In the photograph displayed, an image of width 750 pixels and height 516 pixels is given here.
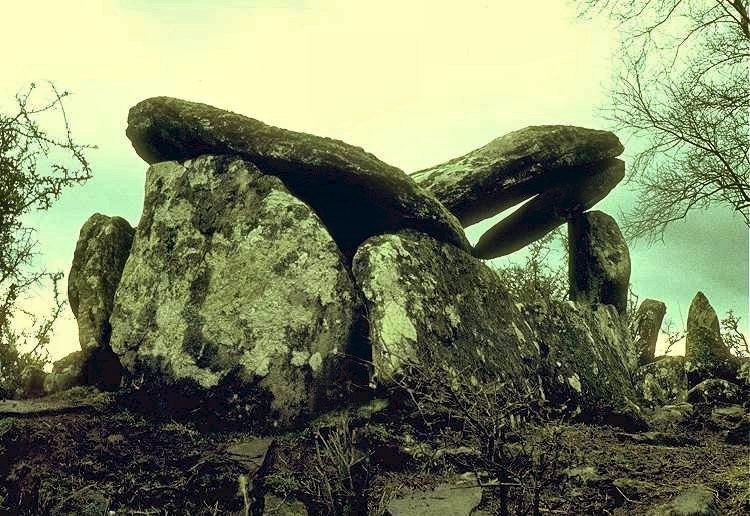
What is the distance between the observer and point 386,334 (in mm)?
8148

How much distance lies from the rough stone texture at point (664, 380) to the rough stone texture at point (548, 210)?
3.25m

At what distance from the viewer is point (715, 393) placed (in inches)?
483

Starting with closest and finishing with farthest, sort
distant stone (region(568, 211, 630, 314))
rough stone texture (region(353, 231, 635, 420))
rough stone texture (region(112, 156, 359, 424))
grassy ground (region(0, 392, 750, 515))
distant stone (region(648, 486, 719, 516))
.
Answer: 1. distant stone (region(648, 486, 719, 516))
2. grassy ground (region(0, 392, 750, 515))
3. rough stone texture (region(112, 156, 359, 424))
4. rough stone texture (region(353, 231, 635, 420))
5. distant stone (region(568, 211, 630, 314))

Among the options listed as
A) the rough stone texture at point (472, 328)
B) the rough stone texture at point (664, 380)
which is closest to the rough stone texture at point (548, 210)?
the rough stone texture at point (472, 328)

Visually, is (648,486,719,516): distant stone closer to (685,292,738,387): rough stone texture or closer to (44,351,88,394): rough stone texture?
(44,351,88,394): rough stone texture

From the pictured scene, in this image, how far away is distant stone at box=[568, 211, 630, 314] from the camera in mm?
12969

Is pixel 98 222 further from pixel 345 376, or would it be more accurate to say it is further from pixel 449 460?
pixel 449 460

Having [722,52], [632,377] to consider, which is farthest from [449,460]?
[722,52]

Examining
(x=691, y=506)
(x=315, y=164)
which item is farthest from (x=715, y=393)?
(x=315, y=164)

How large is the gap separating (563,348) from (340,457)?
6363 millimetres

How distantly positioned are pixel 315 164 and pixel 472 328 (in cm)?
301

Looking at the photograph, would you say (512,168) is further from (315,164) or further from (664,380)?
(664,380)

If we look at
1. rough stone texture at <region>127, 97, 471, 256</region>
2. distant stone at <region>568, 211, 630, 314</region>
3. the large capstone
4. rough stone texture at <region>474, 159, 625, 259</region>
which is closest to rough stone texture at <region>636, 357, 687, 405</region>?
distant stone at <region>568, 211, 630, 314</region>

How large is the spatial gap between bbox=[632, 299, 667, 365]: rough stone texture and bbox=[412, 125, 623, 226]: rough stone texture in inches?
283
